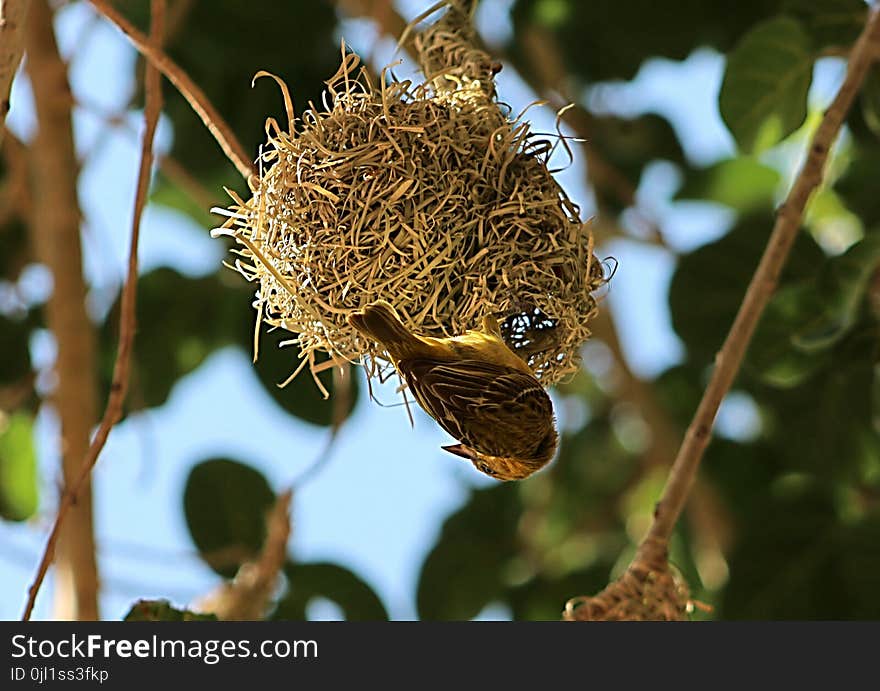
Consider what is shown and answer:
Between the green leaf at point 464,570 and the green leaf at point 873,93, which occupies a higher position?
the green leaf at point 873,93

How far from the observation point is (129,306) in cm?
105

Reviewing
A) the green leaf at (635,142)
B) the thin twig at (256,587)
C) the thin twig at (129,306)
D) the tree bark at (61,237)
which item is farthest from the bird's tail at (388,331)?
the green leaf at (635,142)

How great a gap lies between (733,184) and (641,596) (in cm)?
130

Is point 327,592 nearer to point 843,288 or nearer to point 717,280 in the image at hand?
point 717,280

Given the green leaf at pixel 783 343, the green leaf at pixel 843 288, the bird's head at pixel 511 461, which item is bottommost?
the bird's head at pixel 511 461

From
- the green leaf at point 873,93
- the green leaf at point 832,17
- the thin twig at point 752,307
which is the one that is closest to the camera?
the thin twig at point 752,307

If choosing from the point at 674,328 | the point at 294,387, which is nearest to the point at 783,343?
the point at 674,328

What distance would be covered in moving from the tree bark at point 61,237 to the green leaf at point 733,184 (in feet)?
3.75

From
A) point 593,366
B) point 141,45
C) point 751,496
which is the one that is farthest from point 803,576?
point 141,45

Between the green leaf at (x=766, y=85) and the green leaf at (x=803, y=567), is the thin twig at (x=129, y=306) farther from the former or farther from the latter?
the green leaf at (x=803, y=567)

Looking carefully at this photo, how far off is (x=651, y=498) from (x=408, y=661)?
1272mm

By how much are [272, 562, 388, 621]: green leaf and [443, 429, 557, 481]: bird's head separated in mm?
1033

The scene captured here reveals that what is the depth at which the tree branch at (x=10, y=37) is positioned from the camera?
0.77 meters

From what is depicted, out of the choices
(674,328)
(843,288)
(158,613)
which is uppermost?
(674,328)
